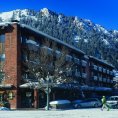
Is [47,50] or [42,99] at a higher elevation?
[47,50]

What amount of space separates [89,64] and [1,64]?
121 feet

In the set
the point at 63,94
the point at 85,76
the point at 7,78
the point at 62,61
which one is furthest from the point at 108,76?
the point at 7,78

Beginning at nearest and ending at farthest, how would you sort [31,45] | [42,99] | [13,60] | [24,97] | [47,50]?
1. [13,60]
2. [31,45]
3. [24,97]
4. [47,50]
5. [42,99]

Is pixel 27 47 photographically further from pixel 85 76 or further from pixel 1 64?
pixel 85 76

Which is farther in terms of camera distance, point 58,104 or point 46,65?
point 46,65

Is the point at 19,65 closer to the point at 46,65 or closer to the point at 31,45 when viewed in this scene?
the point at 31,45

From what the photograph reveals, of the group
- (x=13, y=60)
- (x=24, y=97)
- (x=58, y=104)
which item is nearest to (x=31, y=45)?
(x=13, y=60)

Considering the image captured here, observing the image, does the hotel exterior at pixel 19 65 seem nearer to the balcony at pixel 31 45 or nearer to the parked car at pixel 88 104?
the balcony at pixel 31 45

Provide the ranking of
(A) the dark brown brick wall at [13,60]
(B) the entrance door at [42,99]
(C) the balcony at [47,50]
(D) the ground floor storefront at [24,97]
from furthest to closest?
1. (C) the balcony at [47,50]
2. (B) the entrance door at [42,99]
3. (A) the dark brown brick wall at [13,60]
4. (D) the ground floor storefront at [24,97]

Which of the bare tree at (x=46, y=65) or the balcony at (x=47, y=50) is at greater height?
the balcony at (x=47, y=50)

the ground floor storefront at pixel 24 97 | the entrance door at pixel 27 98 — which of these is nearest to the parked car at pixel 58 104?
the ground floor storefront at pixel 24 97

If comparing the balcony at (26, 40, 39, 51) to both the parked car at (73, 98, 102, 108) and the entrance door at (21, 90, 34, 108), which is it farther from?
the parked car at (73, 98, 102, 108)

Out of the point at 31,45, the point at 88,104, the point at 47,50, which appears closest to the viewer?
the point at 31,45

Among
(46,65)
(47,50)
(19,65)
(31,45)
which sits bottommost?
(19,65)
